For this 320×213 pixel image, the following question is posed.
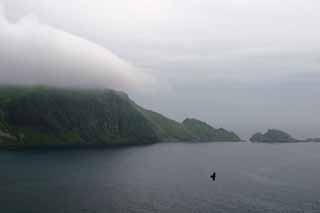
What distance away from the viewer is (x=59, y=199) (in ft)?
554

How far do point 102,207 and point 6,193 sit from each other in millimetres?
53480

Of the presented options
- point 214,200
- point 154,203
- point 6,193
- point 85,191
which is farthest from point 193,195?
point 6,193

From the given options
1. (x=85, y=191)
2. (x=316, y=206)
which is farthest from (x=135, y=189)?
(x=316, y=206)

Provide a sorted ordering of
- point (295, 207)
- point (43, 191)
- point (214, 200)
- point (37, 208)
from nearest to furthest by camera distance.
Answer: point (37, 208) → point (295, 207) → point (214, 200) → point (43, 191)

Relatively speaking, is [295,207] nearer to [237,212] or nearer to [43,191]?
[237,212]

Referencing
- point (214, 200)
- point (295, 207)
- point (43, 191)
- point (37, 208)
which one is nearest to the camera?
point (37, 208)

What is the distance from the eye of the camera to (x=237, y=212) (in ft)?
500

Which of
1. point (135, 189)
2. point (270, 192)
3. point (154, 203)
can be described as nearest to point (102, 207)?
point (154, 203)

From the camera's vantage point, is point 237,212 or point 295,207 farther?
point 295,207

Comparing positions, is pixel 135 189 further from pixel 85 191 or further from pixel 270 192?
pixel 270 192

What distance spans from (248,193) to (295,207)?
102ft

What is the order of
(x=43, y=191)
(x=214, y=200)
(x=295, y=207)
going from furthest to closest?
(x=43, y=191), (x=214, y=200), (x=295, y=207)

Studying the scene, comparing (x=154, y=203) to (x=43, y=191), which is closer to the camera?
(x=154, y=203)

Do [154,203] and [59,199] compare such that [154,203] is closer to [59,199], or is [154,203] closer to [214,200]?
[214,200]
